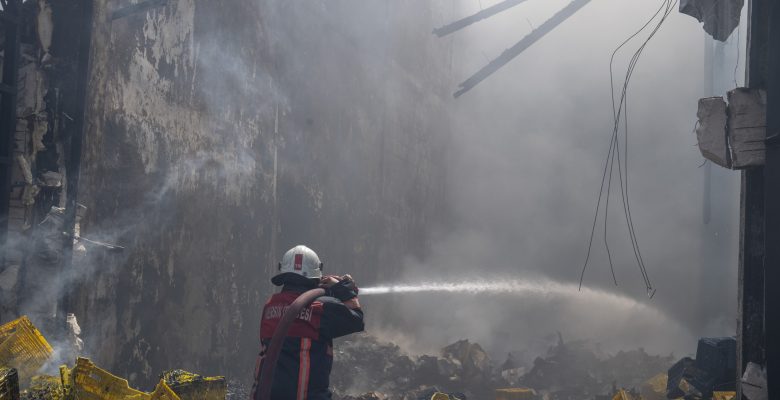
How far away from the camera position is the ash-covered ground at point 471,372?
9.17 meters

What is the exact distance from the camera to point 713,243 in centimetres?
1612

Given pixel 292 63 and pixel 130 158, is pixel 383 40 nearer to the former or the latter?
pixel 292 63

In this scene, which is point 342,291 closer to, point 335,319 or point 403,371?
point 335,319

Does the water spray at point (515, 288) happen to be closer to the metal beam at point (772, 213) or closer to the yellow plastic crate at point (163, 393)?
the yellow plastic crate at point (163, 393)

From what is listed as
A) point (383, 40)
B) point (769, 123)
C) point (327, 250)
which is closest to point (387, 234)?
point (327, 250)

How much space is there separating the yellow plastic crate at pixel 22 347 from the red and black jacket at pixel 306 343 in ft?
5.28

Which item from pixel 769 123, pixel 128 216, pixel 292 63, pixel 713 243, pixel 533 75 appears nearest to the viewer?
pixel 769 123

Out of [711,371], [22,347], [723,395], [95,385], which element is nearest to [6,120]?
[22,347]

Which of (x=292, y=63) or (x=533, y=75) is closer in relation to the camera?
(x=292, y=63)

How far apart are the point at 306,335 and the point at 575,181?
15686 millimetres

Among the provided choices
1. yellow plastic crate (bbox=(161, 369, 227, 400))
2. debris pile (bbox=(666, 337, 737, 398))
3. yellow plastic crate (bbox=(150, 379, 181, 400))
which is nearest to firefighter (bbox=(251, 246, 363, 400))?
yellow plastic crate (bbox=(150, 379, 181, 400))

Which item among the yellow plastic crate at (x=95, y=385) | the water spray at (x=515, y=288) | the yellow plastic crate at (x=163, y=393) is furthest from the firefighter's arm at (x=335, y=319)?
the water spray at (x=515, y=288)

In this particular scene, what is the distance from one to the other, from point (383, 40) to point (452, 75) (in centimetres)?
467

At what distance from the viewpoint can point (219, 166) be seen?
24.7 ft
